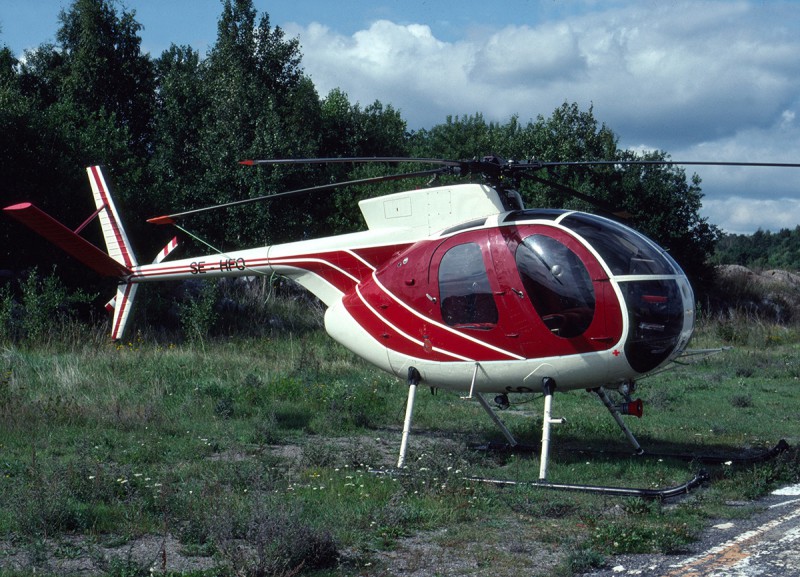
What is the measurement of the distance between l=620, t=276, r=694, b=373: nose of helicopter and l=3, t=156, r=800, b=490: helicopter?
0.04 feet

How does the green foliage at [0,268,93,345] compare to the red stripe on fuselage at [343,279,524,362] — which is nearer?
the red stripe on fuselage at [343,279,524,362]

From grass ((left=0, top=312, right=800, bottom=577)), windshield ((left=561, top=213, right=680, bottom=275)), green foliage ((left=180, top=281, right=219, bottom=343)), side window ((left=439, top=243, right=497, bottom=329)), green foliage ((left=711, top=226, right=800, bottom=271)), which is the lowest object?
grass ((left=0, top=312, right=800, bottom=577))

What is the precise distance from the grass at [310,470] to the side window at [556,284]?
5.84 feet

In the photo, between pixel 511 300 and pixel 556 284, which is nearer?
pixel 556 284

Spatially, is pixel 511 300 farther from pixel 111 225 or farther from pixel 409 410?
pixel 111 225

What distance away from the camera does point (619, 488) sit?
8.55m

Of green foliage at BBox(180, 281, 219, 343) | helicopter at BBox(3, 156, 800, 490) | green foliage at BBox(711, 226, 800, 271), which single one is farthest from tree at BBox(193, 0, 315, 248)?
green foliage at BBox(711, 226, 800, 271)

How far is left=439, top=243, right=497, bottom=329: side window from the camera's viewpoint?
31.9 ft

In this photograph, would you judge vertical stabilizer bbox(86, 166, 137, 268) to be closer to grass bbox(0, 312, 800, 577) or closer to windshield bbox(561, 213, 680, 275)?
grass bbox(0, 312, 800, 577)

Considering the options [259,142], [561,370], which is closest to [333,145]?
[259,142]

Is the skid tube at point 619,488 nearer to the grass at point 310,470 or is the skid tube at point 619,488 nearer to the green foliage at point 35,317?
the grass at point 310,470

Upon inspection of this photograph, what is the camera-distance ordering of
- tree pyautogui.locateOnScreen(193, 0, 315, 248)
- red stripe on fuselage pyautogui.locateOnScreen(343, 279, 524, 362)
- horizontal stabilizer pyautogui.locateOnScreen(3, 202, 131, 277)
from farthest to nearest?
tree pyautogui.locateOnScreen(193, 0, 315, 248), horizontal stabilizer pyautogui.locateOnScreen(3, 202, 131, 277), red stripe on fuselage pyautogui.locateOnScreen(343, 279, 524, 362)

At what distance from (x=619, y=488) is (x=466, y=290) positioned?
2803 mm

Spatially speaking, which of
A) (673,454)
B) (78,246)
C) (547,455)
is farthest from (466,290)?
(78,246)
